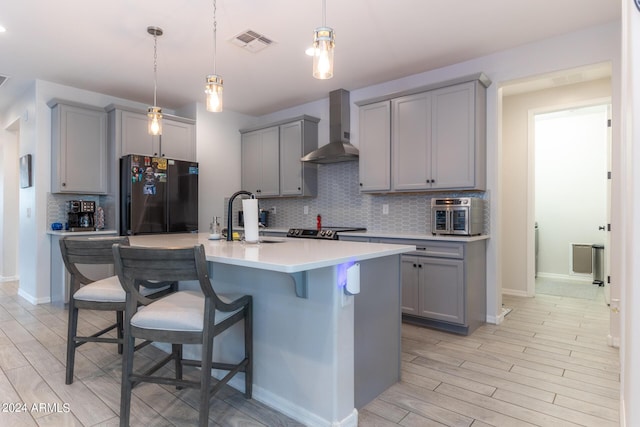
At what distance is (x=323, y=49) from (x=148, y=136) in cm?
363

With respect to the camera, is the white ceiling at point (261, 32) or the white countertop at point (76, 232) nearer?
the white ceiling at point (261, 32)

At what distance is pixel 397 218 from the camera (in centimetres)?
430

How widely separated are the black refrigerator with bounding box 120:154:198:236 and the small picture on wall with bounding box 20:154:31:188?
1.10 metres

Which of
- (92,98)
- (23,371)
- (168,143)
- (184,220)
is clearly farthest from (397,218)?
(92,98)

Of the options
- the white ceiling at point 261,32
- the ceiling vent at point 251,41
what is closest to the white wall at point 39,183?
the white ceiling at point 261,32

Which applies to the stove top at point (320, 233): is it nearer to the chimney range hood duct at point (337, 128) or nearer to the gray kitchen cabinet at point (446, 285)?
the gray kitchen cabinet at point (446, 285)

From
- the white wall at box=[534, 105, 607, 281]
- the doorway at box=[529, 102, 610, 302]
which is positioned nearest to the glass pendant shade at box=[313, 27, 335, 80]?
the doorway at box=[529, 102, 610, 302]

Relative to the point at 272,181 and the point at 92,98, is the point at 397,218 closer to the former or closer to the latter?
the point at 272,181

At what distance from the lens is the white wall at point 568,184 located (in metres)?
5.59

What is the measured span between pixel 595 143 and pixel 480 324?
13.1 ft

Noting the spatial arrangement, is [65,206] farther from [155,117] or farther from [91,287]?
[91,287]

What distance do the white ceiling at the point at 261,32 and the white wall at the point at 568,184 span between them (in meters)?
3.05

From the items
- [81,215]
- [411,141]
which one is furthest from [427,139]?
[81,215]

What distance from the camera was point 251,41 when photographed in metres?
3.29
